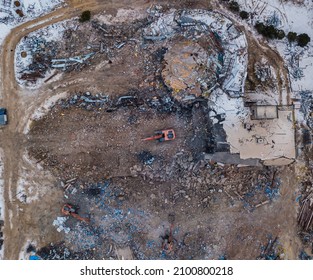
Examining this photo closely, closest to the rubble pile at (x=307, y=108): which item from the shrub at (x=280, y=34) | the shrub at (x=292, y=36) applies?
the shrub at (x=292, y=36)

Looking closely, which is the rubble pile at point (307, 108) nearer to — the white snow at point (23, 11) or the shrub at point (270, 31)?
the shrub at point (270, 31)

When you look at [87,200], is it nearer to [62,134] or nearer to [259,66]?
[62,134]

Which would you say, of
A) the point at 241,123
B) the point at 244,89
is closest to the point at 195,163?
the point at 241,123

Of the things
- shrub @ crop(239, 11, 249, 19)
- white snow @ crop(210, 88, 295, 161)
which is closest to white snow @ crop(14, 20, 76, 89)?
shrub @ crop(239, 11, 249, 19)

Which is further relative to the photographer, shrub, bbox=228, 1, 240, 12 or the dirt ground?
shrub, bbox=228, 1, 240, 12

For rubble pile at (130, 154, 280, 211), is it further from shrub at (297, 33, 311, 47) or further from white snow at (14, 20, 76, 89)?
white snow at (14, 20, 76, 89)
